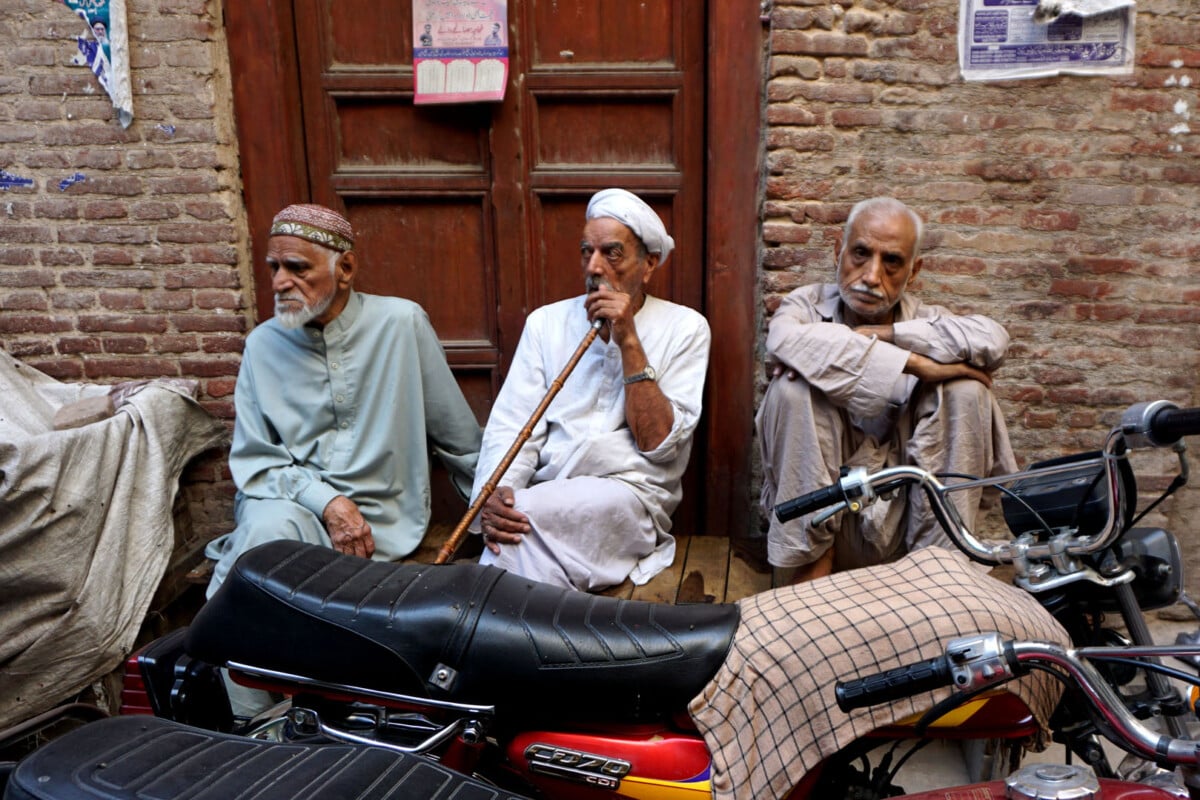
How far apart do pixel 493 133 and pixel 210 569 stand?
192cm

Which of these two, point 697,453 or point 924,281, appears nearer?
point 924,281

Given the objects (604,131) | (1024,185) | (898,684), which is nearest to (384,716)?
(898,684)

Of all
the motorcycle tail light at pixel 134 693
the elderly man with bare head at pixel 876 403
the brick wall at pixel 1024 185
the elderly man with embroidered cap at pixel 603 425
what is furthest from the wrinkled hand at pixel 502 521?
the brick wall at pixel 1024 185

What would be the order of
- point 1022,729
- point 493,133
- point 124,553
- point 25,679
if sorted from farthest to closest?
point 493,133 → point 124,553 → point 25,679 → point 1022,729

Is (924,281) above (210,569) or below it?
above

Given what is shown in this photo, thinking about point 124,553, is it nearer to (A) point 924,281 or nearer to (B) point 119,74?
(B) point 119,74

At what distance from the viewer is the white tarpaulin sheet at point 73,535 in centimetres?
277

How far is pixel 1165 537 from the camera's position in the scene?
148 centimetres

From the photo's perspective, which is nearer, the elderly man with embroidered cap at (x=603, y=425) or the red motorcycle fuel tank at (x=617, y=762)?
the red motorcycle fuel tank at (x=617, y=762)

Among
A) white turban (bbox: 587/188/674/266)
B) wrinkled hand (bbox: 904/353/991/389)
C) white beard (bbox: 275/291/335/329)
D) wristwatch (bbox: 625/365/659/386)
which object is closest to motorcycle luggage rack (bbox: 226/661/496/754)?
wristwatch (bbox: 625/365/659/386)

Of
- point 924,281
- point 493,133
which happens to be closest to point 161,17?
point 493,133

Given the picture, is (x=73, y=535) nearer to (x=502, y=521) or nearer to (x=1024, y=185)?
(x=502, y=521)

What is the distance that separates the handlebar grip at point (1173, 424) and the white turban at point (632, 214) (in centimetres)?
187

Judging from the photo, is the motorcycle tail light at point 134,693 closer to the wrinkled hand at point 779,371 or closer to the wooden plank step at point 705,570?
the wooden plank step at point 705,570
